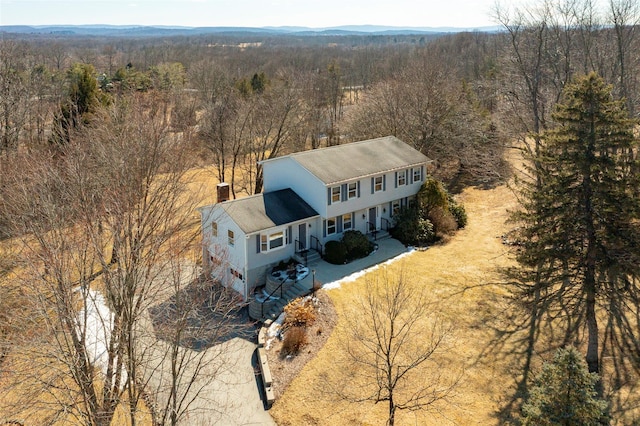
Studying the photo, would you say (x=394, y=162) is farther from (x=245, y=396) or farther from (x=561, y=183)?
(x=245, y=396)

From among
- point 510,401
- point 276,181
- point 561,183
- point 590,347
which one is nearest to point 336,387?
point 510,401

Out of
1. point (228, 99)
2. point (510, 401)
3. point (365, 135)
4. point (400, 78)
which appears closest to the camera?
point (510, 401)

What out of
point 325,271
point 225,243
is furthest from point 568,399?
point 225,243

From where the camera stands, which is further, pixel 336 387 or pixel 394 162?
pixel 394 162

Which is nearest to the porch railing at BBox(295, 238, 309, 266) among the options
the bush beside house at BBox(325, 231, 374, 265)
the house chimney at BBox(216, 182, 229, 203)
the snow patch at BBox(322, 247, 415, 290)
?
the bush beside house at BBox(325, 231, 374, 265)

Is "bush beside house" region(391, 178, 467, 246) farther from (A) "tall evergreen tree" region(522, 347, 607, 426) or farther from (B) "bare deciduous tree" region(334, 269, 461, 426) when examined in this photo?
(A) "tall evergreen tree" region(522, 347, 607, 426)

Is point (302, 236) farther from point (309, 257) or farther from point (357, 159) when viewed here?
point (357, 159)

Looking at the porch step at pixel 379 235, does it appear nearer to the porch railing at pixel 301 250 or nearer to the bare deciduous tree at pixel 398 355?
the porch railing at pixel 301 250
